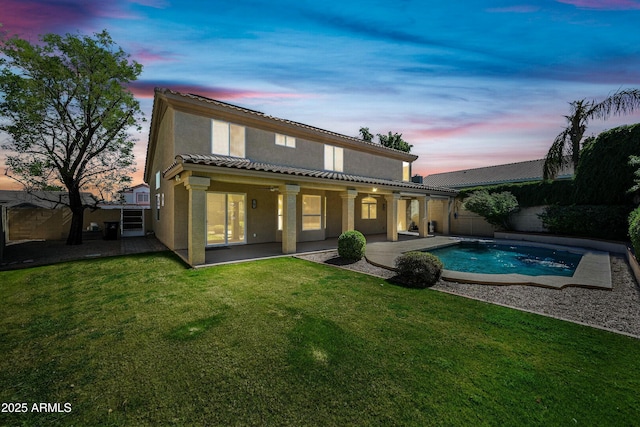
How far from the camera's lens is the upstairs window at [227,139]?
11781mm

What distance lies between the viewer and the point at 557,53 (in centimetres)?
881

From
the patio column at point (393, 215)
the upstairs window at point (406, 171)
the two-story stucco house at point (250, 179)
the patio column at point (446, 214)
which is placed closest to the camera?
the two-story stucco house at point (250, 179)

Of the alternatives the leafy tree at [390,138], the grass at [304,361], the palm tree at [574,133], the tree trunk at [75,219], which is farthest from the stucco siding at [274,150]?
the leafy tree at [390,138]

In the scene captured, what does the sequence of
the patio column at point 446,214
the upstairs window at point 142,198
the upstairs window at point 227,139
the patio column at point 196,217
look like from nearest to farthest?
the patio column at point 196,217
the upstairs window at point 227,139
the patio column at point 446,214
the upstairs window at point 142,198

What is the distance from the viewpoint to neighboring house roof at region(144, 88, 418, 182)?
424 inches

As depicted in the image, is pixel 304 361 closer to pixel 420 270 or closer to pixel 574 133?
pixel 420 270

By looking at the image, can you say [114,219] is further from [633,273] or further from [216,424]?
[633,273]

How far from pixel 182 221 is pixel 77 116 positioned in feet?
32.8

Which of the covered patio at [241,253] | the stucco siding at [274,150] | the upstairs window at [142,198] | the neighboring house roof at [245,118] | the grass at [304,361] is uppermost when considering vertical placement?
the neighboring house roof at [245,118]

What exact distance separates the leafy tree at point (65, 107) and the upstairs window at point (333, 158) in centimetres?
1243

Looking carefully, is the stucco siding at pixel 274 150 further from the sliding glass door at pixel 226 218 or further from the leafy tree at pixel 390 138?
the leafy tree at pixel 390 138

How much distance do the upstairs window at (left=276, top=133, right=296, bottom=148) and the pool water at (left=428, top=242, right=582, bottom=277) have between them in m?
9.19

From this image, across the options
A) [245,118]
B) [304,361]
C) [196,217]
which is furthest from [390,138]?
[304,361]

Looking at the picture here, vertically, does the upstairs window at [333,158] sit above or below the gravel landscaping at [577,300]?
above
